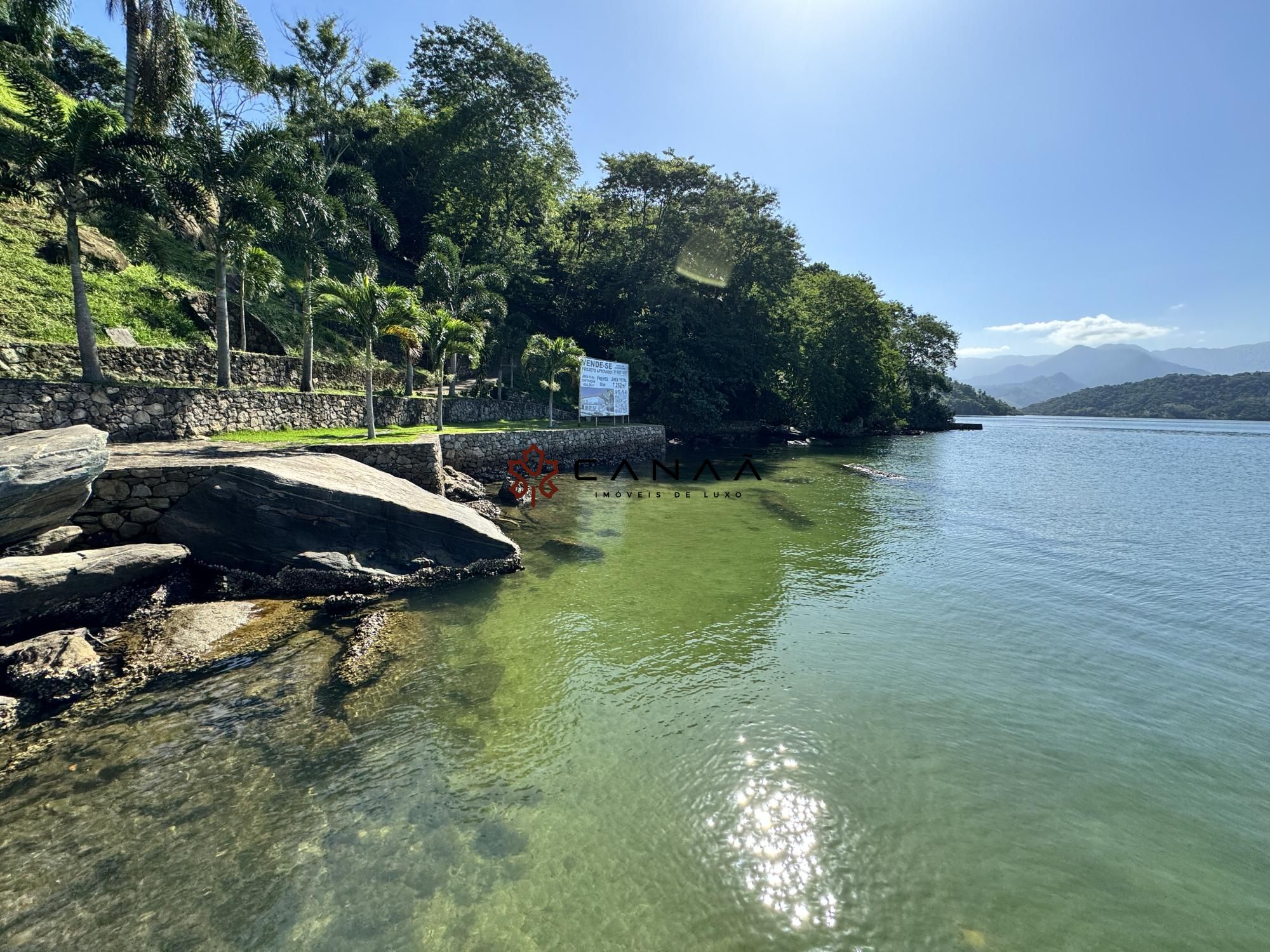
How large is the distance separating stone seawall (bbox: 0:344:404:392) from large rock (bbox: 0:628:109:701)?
12.0 m

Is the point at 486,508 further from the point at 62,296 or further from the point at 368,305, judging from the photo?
the point at 62,296

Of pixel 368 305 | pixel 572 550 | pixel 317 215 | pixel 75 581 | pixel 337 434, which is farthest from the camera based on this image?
pixel 317 215

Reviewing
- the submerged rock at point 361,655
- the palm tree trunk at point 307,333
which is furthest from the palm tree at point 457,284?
the submerged rock at point 361,655

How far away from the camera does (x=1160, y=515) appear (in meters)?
23.7

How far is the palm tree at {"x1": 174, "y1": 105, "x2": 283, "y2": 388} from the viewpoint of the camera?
19.5m

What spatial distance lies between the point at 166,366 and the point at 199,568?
1493 cm

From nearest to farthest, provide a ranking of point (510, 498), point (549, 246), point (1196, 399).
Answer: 1. point (510, 498)
2. point (549, 246)
3. point (1196, 399)

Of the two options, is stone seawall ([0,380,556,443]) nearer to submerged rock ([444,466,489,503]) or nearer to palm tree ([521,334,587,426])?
submerged rock ([444,466,489,503])

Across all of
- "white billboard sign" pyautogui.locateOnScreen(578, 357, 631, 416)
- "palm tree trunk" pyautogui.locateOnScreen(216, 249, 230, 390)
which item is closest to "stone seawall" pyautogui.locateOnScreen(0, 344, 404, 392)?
"palm tree trunk" pyautogui.locateOnScreen(216, 249, 230, 390)

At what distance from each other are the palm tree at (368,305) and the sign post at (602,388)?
14.3m

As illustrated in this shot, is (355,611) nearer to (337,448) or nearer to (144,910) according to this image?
(144,910)

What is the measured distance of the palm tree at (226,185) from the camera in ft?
63.9

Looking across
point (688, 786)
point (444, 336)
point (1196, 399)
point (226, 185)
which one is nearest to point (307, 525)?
point (688, 786)

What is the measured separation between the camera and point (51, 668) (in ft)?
25.4
